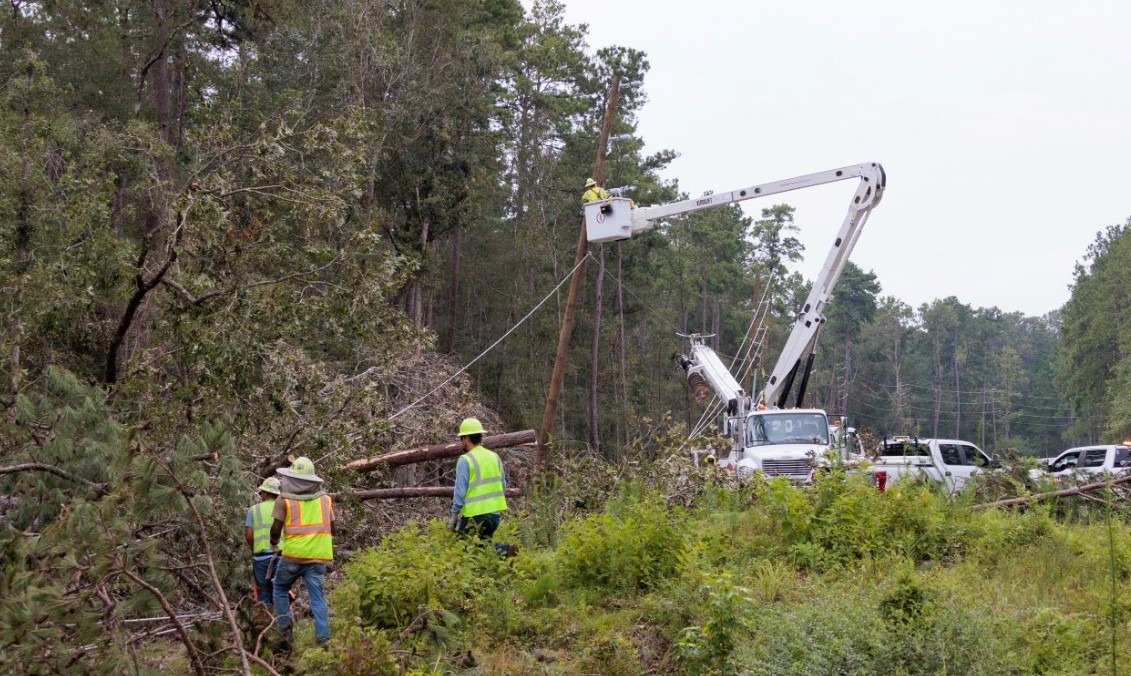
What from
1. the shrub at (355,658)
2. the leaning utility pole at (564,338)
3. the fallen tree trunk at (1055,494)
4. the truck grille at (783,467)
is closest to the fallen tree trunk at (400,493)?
the leaning utility pole at (564,338)

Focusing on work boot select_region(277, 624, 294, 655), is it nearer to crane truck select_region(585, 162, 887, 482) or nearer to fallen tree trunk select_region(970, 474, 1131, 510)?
fallen tree trunk select_region(970, 474, 1131, 510)

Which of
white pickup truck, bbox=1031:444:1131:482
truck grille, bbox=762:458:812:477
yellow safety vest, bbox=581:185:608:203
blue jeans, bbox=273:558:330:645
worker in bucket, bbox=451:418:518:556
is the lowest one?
blue jeans, bbox=273:558:330:645

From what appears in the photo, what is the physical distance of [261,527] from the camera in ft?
28.2

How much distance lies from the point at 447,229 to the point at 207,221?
66.4 feet

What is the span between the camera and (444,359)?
78.5 feet

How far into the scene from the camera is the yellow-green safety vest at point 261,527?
8547mm

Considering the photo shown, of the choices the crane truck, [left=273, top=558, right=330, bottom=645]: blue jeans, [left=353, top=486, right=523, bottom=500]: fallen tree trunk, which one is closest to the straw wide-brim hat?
[left=273, top=558, right=330, bottom=645]: blue jeans

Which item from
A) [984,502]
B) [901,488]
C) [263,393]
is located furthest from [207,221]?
[984,502]

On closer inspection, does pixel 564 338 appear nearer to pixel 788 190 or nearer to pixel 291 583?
pixel 788 190

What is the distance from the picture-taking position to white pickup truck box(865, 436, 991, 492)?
41.9ft

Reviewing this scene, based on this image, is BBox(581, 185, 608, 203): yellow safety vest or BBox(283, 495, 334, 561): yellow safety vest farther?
BBox(581, 185, 608, 203): yellow safety vest

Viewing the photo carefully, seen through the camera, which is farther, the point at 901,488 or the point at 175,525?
the point at 901,488

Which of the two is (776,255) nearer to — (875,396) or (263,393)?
(875,396)

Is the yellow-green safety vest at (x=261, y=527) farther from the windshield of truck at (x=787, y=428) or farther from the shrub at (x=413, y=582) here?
the windshield of truck at (x=787, y=428)
